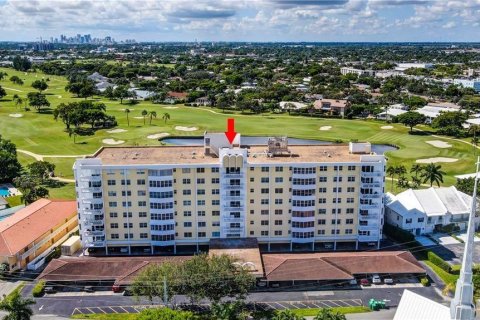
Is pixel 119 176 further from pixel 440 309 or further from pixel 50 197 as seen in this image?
pixel 440 309

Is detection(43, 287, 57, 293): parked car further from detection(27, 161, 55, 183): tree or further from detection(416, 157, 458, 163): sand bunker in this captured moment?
detection(416, 157, 458, 163): sand bunker

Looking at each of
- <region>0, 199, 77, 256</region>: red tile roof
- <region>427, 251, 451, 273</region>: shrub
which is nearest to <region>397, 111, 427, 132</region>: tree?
<region>427, 251, 451, 273</region>: shrub

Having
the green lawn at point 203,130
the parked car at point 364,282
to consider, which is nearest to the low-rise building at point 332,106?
the green lawn at point 203,130

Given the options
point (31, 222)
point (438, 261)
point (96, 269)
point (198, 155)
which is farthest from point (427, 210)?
point (31, 222)

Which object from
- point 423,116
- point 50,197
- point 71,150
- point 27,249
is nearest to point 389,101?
A: point 423,116

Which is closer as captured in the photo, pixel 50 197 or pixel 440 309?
pixel 440 309

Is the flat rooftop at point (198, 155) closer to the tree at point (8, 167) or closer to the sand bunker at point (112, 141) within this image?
the tree at point (8, 167)
